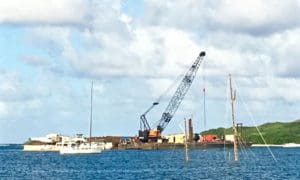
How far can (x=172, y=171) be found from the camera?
180 metres

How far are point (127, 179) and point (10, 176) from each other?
101 feet

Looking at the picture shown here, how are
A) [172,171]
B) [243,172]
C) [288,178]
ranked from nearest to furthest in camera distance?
[288,178] → [243,172] → [172,171]

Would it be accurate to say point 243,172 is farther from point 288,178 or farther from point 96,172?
point 96,172

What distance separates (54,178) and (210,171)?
1420 inches

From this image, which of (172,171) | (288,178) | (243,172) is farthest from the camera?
(172,171)

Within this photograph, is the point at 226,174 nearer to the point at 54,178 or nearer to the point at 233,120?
the point at 233,120

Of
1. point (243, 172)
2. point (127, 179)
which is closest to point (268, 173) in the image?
point (243, 172)

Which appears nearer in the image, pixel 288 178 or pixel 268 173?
pixel 288 178

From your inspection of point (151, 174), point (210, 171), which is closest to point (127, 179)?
point (151, 174)

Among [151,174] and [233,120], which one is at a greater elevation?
[233,120]

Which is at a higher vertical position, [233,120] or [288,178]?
[233,120]

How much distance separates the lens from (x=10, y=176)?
572 feet

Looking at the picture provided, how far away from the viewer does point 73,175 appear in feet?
576

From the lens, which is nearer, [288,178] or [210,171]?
[288,178]
